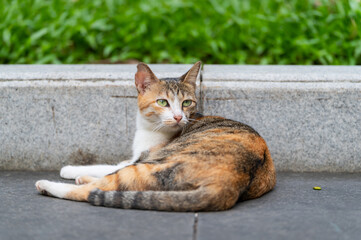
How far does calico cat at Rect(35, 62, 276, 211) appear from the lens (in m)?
2.93

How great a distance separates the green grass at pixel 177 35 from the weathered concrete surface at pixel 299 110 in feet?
5.08

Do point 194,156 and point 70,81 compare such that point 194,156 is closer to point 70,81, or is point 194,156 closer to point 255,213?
point 255,213

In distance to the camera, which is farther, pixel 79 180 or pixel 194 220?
pixel 79 180

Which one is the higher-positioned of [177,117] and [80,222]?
[177,117]

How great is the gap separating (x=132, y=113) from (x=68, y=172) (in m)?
0.79

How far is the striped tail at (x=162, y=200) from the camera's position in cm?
287

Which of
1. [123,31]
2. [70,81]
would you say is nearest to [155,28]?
[123,31]

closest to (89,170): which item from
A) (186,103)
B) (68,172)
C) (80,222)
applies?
(68,172)

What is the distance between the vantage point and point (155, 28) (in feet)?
20.1

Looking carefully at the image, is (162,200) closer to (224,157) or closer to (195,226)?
(195,226)

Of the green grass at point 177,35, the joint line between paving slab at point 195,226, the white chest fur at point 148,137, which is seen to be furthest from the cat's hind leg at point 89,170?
the green grass at point 177,35

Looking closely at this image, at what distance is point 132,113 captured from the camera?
14.2 feet

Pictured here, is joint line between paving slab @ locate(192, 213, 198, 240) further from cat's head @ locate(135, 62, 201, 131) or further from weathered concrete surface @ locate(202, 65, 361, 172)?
weathered concrete surface @ locate(202, 65, 361, 172)

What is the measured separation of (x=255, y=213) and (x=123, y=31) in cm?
370
